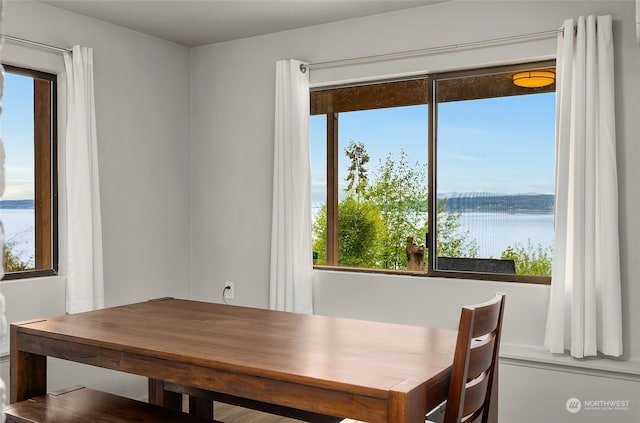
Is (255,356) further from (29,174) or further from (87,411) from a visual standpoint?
(29,174)

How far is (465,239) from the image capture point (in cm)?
362

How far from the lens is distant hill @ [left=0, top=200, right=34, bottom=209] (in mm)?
3479

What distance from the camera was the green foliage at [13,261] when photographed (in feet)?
11.4

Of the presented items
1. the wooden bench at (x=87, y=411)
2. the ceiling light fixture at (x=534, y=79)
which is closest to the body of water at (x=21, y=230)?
the wooden bench at (x=87, y=411)

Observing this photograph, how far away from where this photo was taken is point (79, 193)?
3.61 metres

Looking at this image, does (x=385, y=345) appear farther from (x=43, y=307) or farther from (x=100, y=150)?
(x=100, y=150)

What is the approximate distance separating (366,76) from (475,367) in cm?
240

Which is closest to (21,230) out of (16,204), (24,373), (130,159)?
(16,204)

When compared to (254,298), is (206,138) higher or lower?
higher

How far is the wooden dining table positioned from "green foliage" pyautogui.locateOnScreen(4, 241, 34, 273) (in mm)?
993

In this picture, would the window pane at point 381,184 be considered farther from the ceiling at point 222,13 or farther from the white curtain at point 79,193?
the white curtain at point 79,193

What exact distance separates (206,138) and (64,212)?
4.14 ft

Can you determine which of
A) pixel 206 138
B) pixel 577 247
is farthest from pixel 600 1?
pixel 206 138

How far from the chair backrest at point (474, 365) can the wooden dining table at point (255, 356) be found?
0.06 meters
